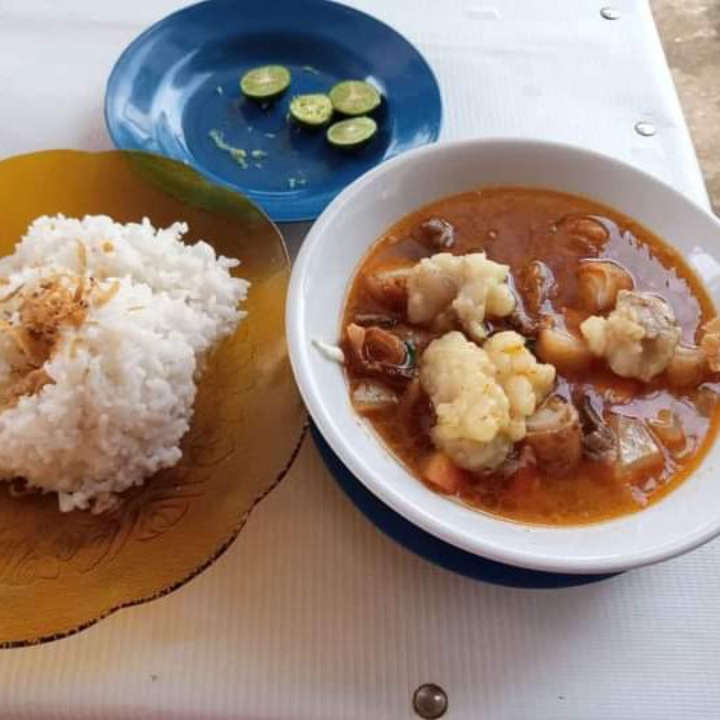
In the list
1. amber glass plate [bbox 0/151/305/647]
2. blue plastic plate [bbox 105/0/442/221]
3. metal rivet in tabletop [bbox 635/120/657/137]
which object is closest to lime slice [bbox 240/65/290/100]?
blue plastic plate [bbox 105/0/442/221]

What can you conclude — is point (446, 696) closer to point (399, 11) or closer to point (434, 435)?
point (434, 435)

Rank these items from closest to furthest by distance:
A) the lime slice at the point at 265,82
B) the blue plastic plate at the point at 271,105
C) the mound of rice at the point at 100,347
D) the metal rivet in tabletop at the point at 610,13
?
the mound of rice at the point at 100,347 → the blue plastic plate at the point at 271,105 → the lime slice at the point at 265,82 → the metal rivet in tabletop at the point at 610,13

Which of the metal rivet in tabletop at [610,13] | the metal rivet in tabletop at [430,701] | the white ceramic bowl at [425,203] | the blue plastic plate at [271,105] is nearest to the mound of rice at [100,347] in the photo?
the white ceramic bowl at [425,203]

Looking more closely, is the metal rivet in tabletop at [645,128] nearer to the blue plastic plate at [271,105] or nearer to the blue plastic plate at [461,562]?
the blue plastic plate at [271,105]

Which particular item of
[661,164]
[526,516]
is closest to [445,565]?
[526,516]

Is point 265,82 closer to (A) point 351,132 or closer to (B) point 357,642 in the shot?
(A) point 351,132

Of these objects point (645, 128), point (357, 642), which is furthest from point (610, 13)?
point (357, 642)
